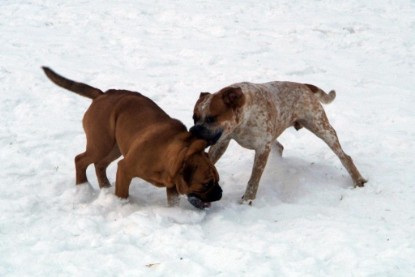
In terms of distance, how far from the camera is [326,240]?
452cm

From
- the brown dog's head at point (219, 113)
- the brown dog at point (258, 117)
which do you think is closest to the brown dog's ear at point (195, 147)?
the brown dog at point (258, 117)

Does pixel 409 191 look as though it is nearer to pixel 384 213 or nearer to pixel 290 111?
pixel 384 213

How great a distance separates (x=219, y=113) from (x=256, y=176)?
0.93 metres

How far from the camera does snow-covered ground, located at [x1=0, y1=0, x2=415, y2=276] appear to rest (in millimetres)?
4195

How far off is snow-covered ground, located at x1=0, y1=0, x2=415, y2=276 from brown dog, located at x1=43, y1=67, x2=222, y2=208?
27 centimetres

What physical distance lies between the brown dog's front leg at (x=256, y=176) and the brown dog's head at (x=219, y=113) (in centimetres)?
53

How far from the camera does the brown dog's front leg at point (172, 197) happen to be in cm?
512

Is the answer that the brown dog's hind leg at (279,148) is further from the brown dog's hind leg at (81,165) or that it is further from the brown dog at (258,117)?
the brown dog's hind leg at (81,165)

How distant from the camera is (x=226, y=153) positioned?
7.11m

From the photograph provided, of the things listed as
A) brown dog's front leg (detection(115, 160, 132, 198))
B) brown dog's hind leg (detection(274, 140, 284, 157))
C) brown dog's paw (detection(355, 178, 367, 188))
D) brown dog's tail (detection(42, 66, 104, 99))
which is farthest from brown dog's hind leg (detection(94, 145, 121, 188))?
brown dog's paw (detection(355, 178, 367, 188))

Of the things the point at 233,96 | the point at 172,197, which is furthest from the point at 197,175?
the point at 233,96

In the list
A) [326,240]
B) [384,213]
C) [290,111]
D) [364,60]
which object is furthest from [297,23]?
[326,240]

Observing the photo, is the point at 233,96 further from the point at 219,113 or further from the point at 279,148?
the point at 279,148

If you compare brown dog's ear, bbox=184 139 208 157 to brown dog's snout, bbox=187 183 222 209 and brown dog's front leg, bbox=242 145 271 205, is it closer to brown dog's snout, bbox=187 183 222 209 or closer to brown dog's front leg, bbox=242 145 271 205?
brown dog's snout, bbox=187 183 222 209
